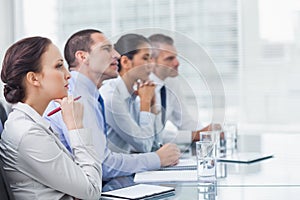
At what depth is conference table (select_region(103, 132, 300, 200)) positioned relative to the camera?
1.46 meters

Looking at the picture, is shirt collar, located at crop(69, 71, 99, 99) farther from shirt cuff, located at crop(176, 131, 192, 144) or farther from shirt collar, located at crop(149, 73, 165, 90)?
shirt collar, located at crop(149, 73, 165, 90)

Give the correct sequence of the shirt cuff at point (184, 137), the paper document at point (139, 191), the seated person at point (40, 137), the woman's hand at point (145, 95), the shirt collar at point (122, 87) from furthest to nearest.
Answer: the shirt cuff at point (184, 137)
the woman's hand at point (145, 95)
the shirt collar at point (122, 87)
the paper document at point (139, 191)
the seated person at point (40, 137)

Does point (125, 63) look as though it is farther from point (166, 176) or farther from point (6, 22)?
point (6, 22)

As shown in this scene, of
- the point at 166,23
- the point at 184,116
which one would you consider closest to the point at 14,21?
the point at 166,23

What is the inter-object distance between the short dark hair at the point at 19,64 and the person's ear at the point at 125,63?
749 mm

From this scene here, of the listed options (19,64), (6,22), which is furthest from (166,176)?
(6,22)

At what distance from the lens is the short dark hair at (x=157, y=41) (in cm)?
265

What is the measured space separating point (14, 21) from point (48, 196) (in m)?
3.68

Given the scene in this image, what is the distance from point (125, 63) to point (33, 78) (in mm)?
834

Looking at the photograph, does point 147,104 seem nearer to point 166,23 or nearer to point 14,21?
point 166,23

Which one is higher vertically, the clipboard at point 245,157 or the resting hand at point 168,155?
the resting hand at point 168,155

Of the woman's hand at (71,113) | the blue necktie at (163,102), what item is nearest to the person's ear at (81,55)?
the woman's hand at (71,113)

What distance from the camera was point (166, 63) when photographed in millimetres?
2961

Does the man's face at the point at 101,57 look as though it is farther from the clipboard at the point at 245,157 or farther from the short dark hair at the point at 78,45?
the clipboard at the point at 245,157
